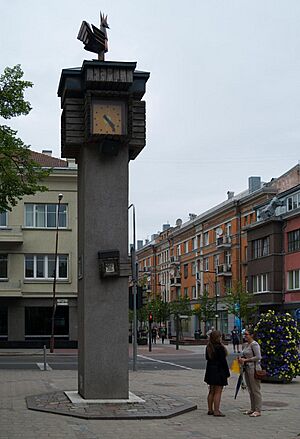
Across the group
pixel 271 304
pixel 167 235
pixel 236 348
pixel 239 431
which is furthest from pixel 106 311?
pixel 167 235

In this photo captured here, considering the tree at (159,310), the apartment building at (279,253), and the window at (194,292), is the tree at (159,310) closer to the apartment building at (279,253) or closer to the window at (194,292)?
the window at (194,292)

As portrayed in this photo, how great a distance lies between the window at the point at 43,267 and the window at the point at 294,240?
20.4m

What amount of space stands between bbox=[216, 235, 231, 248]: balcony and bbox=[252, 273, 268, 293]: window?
35.6ft

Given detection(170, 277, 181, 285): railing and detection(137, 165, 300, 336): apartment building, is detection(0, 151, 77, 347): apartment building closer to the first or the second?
detection(137, 165, 300, 336): apartment building

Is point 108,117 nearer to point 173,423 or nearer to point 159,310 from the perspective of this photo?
point 173,423

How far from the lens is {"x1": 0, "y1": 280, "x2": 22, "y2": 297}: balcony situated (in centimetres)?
4986

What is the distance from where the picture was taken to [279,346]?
2131cm

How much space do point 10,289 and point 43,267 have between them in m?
2.80

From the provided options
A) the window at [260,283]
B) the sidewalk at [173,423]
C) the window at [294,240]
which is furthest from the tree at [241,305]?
the sidewalk at [173,423]

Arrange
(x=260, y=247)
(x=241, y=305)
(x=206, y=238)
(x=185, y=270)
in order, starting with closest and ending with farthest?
(x=241, y=305) → (x=260, y=247) → (x=206, y=238) → (x=185, y=270)

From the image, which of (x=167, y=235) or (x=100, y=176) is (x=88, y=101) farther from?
(x=167, y=235)

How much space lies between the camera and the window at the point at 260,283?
65938 mm

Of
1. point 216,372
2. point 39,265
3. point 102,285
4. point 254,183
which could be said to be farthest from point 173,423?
point 254,183

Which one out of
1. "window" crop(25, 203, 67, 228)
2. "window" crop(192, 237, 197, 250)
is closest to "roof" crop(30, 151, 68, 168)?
"window" crop(25, 203, 67, 228)
